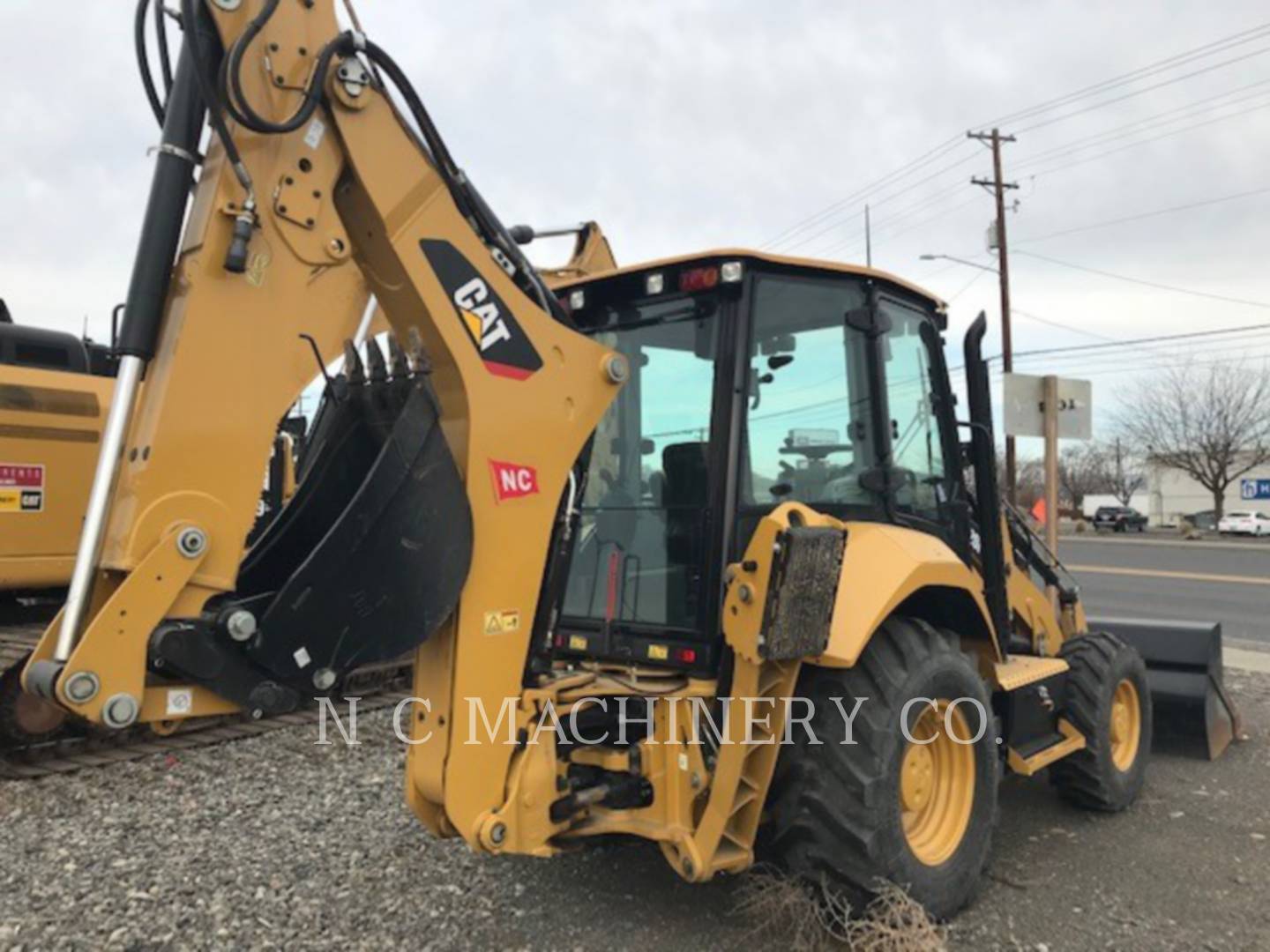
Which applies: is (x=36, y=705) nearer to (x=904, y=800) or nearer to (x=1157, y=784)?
(x=904, y=800)

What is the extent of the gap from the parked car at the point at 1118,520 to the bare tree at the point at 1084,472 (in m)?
20.2

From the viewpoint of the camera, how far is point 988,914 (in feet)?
12.8

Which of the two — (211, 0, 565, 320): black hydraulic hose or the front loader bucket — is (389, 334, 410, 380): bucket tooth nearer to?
(211, 0, 565, 320): black hydraulic hose

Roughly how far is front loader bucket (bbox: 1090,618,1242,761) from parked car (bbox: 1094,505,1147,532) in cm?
A: 4720

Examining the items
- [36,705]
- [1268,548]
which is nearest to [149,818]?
[36,705]

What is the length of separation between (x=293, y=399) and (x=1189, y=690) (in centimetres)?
569

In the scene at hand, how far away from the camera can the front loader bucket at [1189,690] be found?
20.0ft

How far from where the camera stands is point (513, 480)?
3.16 meters

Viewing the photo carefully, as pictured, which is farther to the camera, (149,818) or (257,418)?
(149,818)

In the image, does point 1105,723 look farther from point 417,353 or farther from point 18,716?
point 18,716

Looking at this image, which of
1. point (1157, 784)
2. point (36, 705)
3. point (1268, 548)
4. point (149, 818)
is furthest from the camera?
point (1268, 548)

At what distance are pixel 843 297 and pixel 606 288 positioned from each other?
0.95m

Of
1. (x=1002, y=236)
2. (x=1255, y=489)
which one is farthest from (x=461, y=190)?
(x=1255, y=489)

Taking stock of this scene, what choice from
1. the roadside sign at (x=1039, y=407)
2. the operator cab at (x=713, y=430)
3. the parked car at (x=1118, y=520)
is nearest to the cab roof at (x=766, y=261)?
the operator cab at (x=713, y=430)
